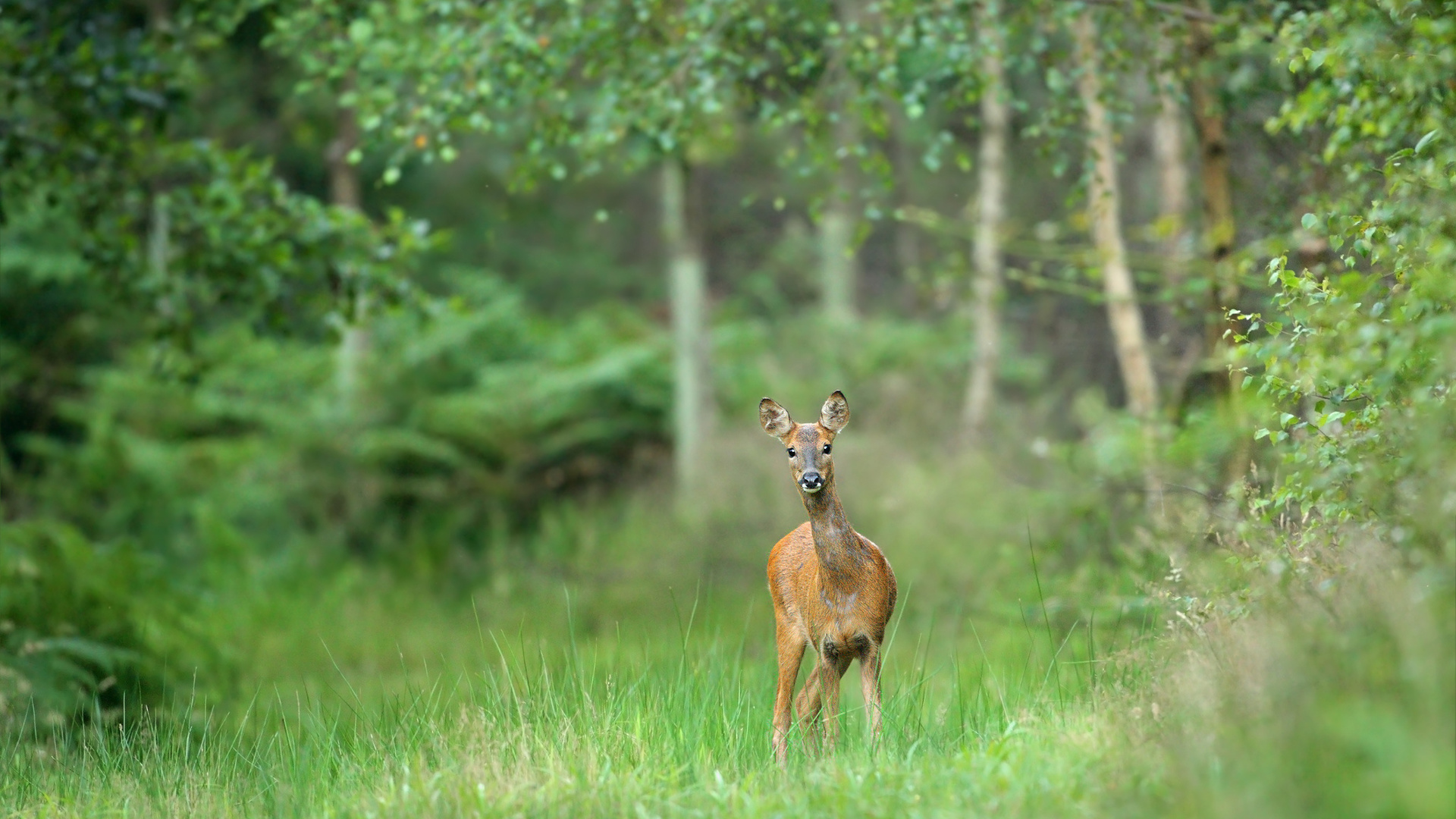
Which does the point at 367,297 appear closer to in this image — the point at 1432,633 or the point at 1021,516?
the point at 1021,516

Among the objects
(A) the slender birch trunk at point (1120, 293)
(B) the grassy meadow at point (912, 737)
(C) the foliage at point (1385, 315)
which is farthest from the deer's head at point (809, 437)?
(A) the slender birch trunk at point (1120, 293)

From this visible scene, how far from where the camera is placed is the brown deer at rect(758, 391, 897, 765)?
4488mm

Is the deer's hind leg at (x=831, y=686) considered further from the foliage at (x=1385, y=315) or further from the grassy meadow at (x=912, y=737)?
the foliage at (x=1385, y=315)

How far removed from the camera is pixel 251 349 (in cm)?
1656

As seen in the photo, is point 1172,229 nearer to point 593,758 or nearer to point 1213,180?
point 1213,180

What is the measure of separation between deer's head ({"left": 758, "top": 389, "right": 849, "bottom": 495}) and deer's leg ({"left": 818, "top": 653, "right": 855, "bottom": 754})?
1.83 feet

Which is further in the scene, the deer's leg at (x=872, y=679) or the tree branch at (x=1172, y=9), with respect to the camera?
the tree branch at (x=1172, y=9)

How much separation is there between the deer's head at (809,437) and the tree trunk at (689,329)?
31.4 ft

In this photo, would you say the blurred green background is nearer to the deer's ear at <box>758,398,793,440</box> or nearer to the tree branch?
the tree branch

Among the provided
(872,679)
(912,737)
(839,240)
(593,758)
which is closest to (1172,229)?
(912,737)

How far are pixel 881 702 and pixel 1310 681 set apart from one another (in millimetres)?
1863

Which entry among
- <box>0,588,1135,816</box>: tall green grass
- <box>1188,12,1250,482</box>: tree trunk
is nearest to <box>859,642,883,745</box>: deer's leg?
<box>0,588,1135,816</box>: tall green grass

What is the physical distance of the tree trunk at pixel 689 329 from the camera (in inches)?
566

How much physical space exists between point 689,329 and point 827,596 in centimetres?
1027
